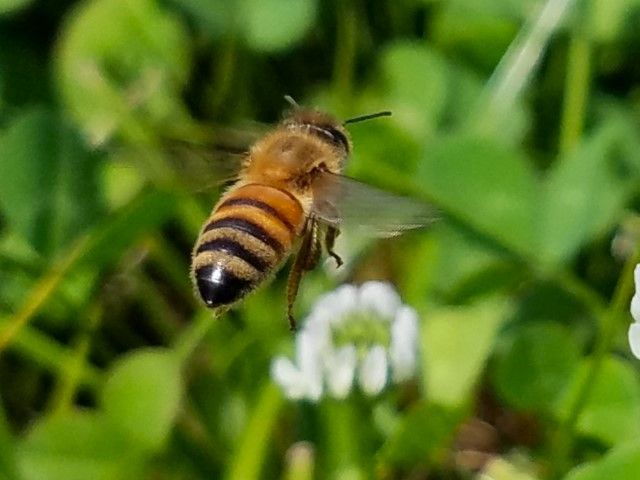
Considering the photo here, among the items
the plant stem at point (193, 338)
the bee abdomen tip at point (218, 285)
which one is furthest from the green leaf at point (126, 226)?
the bee abdomen tip at point (218, 285)

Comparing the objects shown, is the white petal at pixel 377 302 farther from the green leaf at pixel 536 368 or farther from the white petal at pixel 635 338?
the white petal at pixel 635 338

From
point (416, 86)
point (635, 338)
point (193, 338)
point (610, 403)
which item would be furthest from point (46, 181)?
point (635, 338)

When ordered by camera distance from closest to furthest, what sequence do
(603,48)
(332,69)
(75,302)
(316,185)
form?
(316,185), (75,302), (603,48), (332,69)

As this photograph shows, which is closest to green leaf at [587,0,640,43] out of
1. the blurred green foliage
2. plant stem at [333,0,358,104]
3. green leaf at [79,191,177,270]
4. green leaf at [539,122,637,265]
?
the blurred green foliage

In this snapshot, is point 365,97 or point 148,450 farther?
point 365,97

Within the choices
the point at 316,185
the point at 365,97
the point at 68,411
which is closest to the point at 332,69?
the point at 365,97

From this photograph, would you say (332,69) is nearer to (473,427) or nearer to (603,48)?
(603,48)
